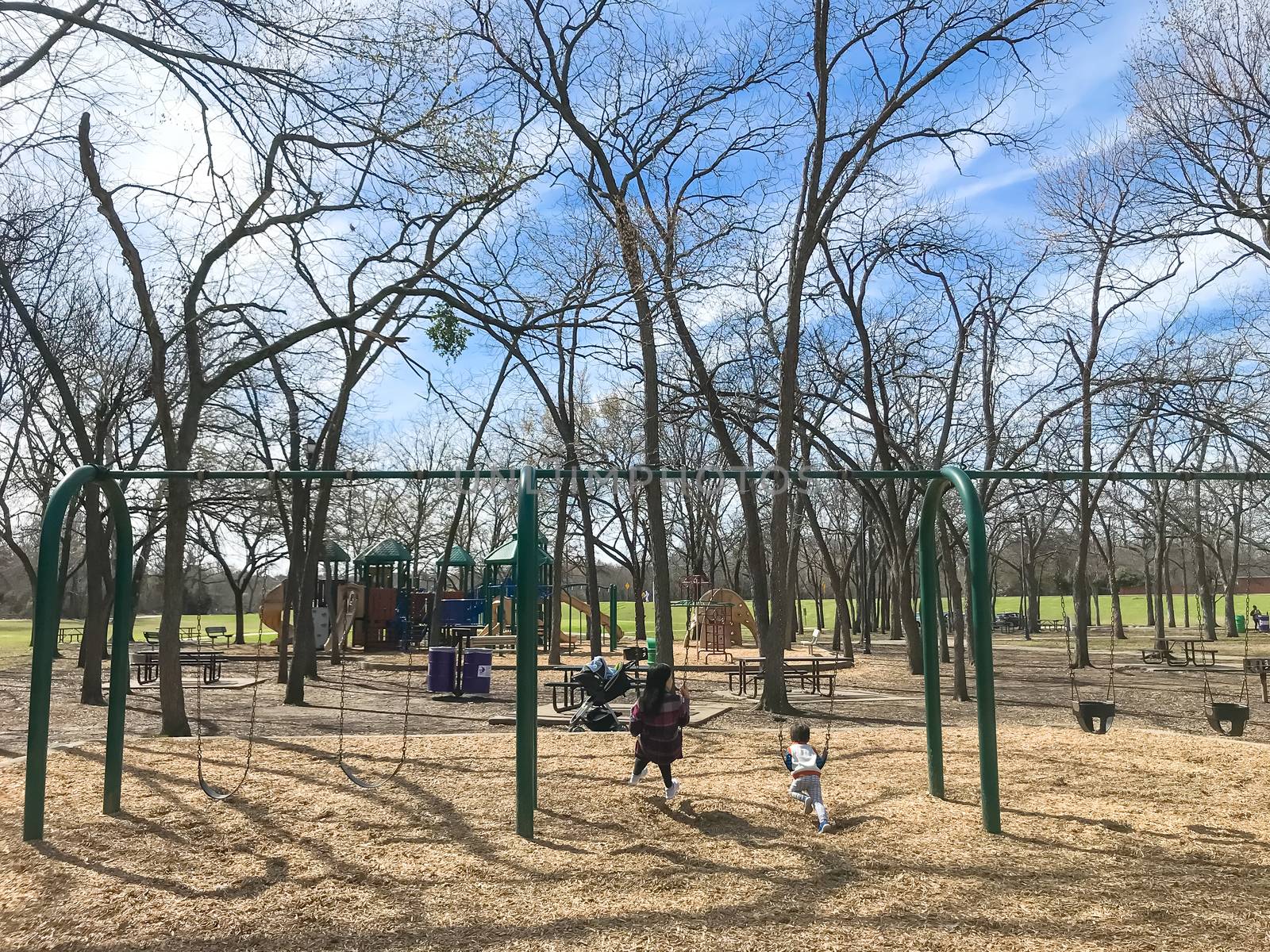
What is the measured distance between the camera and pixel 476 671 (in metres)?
18.1

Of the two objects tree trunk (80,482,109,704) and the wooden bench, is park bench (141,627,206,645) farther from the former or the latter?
the wooden bench

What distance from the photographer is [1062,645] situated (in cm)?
3603

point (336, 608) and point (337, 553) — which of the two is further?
point (337, 553)

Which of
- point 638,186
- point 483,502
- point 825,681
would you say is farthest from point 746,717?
point 483,502

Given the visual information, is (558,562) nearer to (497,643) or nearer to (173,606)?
(497,643)

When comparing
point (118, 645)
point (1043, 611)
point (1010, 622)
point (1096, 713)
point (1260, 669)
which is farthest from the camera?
point (1043, 611)

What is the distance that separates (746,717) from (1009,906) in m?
9.12

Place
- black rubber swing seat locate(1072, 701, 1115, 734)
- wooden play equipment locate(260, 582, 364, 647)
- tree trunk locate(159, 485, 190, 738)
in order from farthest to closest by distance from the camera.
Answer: wooden play equipment locate(260, 582, 364, 647)
tree trunk locate(159, 485, 190, 738)
black rubber swing seat locate(1072, 701, 1115, 734)

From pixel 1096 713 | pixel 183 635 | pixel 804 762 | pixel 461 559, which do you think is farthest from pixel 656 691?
pixel 183 635

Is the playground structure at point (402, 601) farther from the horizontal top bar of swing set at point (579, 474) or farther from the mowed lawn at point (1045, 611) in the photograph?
the horizontal top bar of swing set at point (579, 474)

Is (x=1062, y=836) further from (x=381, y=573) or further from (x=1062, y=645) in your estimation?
(x=381, y=573)

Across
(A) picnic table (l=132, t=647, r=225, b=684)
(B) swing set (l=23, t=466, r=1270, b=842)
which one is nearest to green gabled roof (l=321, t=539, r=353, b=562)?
(A) picnic table (l=132, t=647, r=225, b=684)

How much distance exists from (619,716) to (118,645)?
7.72 meters

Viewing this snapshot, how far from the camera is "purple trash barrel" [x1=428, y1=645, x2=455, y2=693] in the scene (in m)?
18.1
